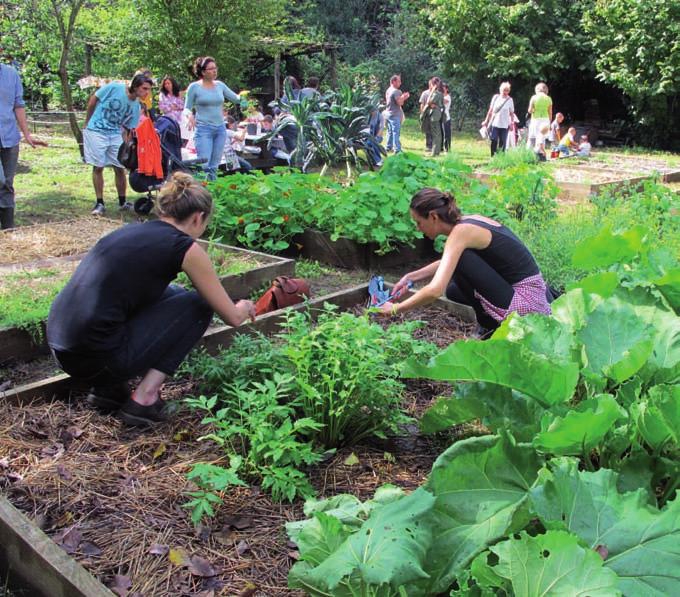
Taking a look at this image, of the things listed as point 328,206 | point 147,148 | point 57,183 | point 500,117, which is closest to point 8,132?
point 147,148

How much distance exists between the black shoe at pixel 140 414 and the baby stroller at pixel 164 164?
17.8 feet

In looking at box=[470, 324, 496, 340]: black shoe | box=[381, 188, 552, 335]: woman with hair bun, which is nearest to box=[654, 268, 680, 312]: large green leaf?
box=[381, 188, 552, 335]: woman with hair bun

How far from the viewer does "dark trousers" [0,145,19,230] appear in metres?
7.06

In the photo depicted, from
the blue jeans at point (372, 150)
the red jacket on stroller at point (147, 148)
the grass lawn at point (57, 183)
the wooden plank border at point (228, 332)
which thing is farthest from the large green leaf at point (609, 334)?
the blue jeans at point (372, 150)

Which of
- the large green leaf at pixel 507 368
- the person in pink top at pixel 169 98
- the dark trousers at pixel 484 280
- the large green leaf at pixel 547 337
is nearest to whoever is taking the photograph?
the large green leaf at pixel 507 368

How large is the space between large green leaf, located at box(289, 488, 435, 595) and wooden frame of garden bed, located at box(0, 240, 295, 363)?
116 inches

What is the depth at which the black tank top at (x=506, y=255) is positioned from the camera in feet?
14.0

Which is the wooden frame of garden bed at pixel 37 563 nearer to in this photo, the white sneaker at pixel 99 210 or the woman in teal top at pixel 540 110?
the white sneaker at pixel 99 210

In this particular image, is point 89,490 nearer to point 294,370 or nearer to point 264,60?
point 294,370

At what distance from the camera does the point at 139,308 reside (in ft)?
11.1

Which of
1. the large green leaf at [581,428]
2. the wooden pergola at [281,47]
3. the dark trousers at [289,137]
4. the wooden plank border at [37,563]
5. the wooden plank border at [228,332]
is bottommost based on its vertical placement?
the wooden plank border at [37,563]

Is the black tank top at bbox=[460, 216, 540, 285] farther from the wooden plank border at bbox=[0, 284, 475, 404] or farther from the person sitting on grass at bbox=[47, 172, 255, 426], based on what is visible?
the person sitting on grass at bbox=[47, 172, 255, 426]

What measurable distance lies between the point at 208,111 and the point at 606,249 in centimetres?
656

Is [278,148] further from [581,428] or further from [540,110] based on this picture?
[581,428]
